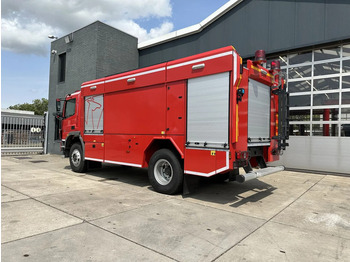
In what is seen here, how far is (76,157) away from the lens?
29.7ft

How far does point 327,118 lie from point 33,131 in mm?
16008

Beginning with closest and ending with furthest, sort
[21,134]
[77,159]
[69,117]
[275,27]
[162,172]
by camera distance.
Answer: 1. [162,172]
2. [77,159]
3. [69,117]
4. [275,27]
5. [21,134]

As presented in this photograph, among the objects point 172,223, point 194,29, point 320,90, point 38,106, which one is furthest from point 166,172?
point 38,106

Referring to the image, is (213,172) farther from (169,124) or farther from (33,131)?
(33,131)

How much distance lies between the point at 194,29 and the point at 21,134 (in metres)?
12.0

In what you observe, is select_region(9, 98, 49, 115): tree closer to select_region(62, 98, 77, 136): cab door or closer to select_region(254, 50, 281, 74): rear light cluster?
select_region(62, 98, 77, 136): cab door

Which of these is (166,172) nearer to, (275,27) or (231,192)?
(231,192)

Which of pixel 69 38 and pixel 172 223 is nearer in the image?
pixel 172 223

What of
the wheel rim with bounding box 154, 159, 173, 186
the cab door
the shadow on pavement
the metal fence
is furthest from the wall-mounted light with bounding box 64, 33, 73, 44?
the shadow on pavement

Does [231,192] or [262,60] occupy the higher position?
[262,60]

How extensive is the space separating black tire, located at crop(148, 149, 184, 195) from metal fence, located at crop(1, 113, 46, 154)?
12.6m

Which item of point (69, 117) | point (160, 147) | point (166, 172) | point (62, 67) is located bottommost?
point (166, 172)

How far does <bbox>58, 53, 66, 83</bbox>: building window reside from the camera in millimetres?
16156

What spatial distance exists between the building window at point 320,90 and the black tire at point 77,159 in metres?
7.84
